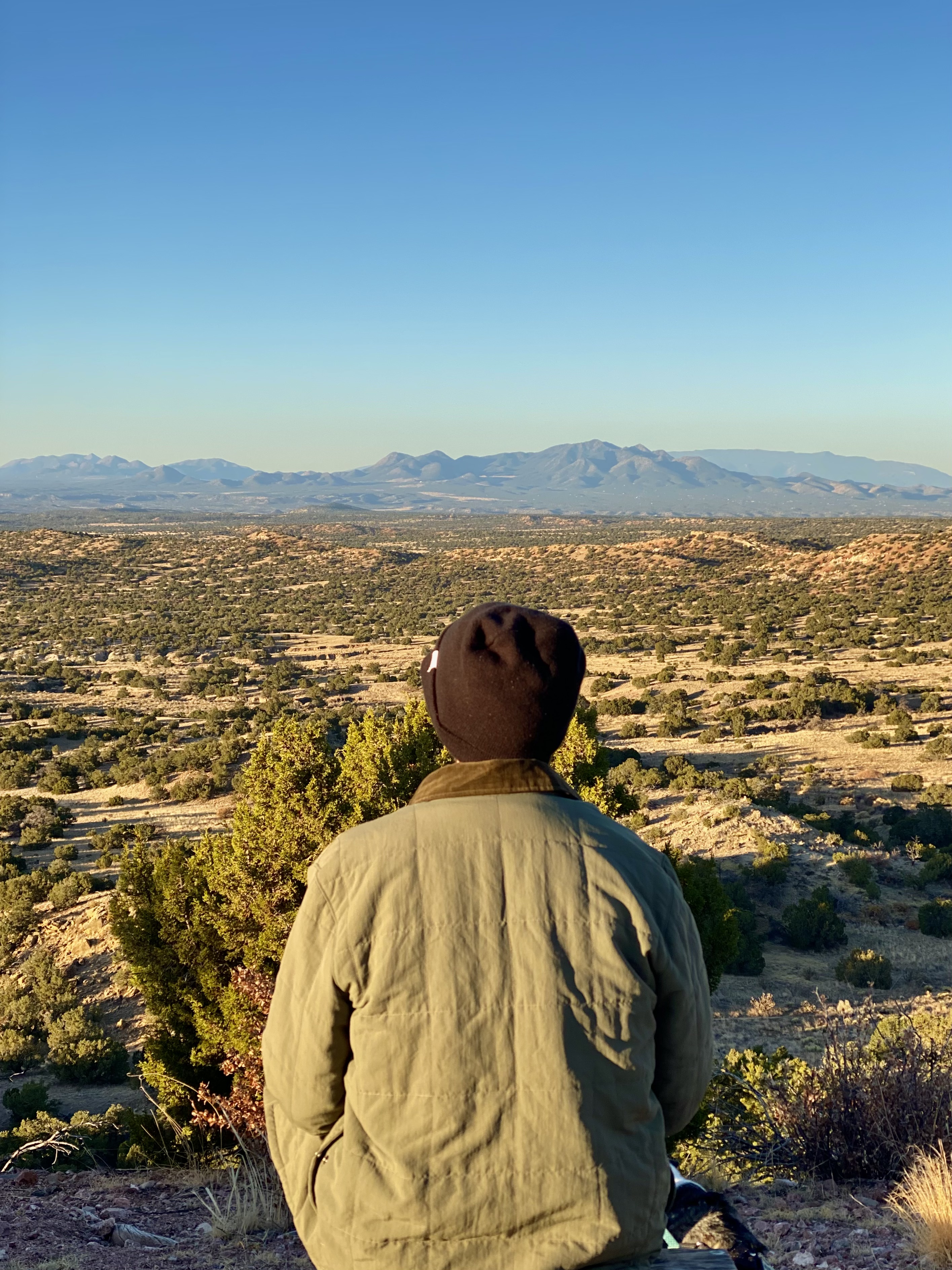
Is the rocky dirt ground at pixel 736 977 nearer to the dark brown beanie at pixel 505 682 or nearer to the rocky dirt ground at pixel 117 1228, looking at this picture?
the rocky dirt ground at pixel 117 1228

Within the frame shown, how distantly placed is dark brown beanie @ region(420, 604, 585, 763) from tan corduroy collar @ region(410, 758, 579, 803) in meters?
0.03

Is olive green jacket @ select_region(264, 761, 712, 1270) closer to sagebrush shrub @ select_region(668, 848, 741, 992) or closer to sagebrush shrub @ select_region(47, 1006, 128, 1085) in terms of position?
sagebrush shrub @ select_region(668, 848, 741, 992)

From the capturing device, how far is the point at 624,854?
1715 mm

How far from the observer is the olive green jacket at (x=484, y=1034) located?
1.63 meters

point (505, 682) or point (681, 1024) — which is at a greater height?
point (505, 682)

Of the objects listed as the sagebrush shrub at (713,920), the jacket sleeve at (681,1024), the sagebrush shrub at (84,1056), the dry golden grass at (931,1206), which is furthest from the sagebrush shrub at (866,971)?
the jacket sleeve at (681,1024)

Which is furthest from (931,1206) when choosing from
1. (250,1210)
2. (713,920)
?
(713,920)

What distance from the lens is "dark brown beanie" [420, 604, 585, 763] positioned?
5.89ft

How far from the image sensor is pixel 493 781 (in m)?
1.78

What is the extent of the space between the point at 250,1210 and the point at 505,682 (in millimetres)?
4229

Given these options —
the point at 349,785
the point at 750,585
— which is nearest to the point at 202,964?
the point at 349,785

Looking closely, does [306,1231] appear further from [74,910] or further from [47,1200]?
[74,910]

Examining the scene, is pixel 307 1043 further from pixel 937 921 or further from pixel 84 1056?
pixel 937 921

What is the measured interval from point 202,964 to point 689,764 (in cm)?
1457
